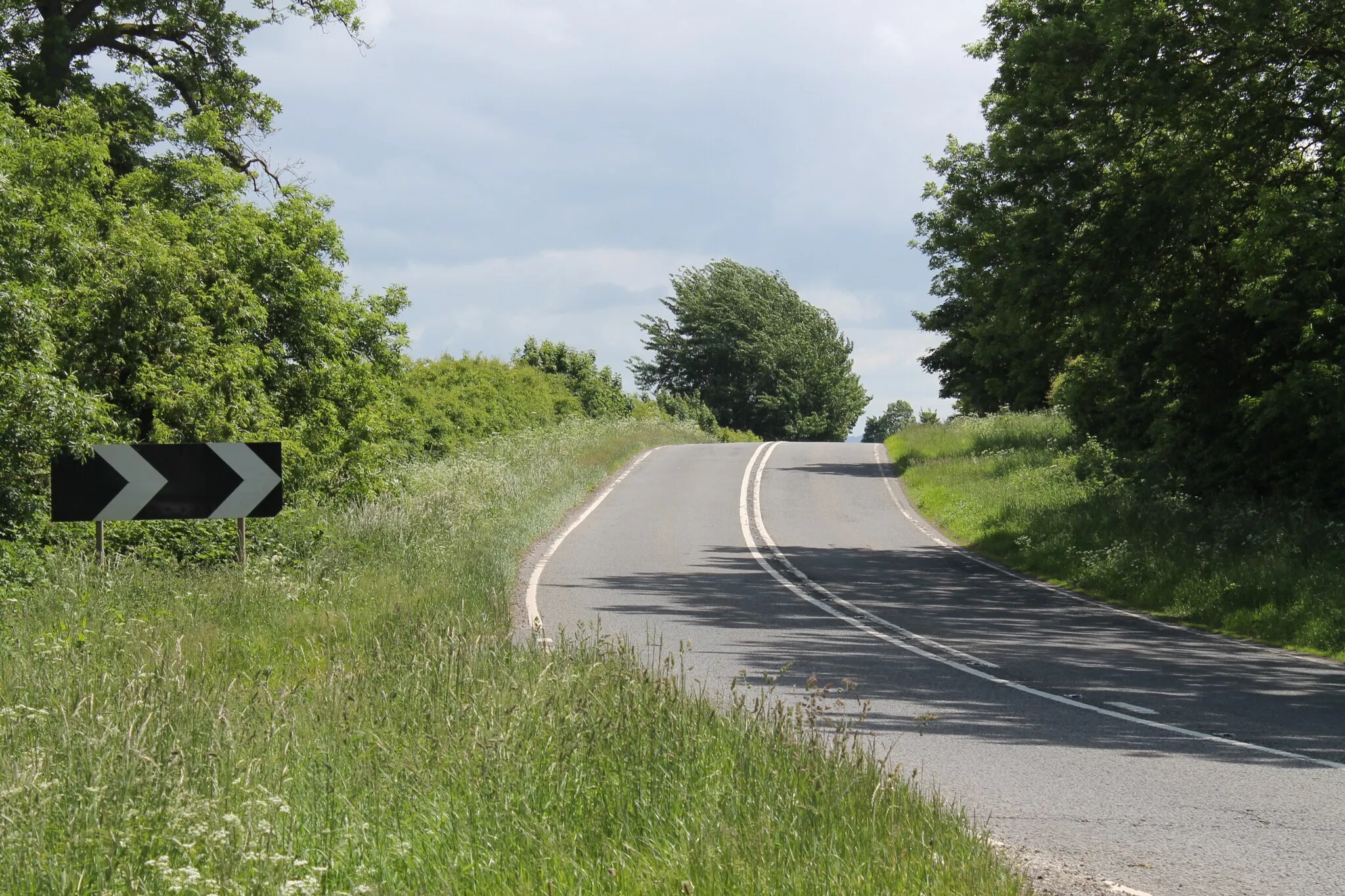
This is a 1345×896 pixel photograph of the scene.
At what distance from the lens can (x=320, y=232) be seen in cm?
2130

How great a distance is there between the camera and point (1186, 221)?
18.0 metres

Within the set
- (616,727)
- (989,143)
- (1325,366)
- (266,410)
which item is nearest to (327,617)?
(616,727)

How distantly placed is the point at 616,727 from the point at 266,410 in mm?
12794

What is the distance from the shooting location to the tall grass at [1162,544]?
46.7 feet

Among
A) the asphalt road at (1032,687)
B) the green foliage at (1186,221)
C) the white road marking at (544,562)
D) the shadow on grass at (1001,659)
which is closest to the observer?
the asphalt road at (1032,687)

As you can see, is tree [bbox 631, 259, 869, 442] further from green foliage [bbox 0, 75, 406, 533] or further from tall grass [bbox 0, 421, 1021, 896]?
tall grass [bbox 0, 421, 1021, 896]

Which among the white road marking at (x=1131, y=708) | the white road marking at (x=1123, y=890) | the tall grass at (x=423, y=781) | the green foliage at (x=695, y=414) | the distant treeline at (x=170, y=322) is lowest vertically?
the white road marking at (x=1123, y=890)

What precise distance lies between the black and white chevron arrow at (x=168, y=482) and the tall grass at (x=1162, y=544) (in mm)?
11229

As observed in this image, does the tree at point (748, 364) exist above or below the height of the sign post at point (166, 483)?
above

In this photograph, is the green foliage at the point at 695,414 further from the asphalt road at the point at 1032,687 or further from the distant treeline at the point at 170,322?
the asphalt road at the point at 1032,687

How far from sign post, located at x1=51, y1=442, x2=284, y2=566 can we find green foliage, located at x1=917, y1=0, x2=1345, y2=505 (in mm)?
11930

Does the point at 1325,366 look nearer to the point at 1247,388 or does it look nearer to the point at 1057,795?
the point at 1247,388

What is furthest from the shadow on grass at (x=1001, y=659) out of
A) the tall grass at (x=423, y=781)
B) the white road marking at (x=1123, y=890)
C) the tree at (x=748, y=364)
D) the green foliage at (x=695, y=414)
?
the tree at (x=748, y=364)

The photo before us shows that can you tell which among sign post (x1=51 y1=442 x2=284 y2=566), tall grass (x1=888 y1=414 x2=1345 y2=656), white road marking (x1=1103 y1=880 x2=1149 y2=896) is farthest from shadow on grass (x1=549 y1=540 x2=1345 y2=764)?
sign post (x1=51 y1=442 x2=284 y2=566)
